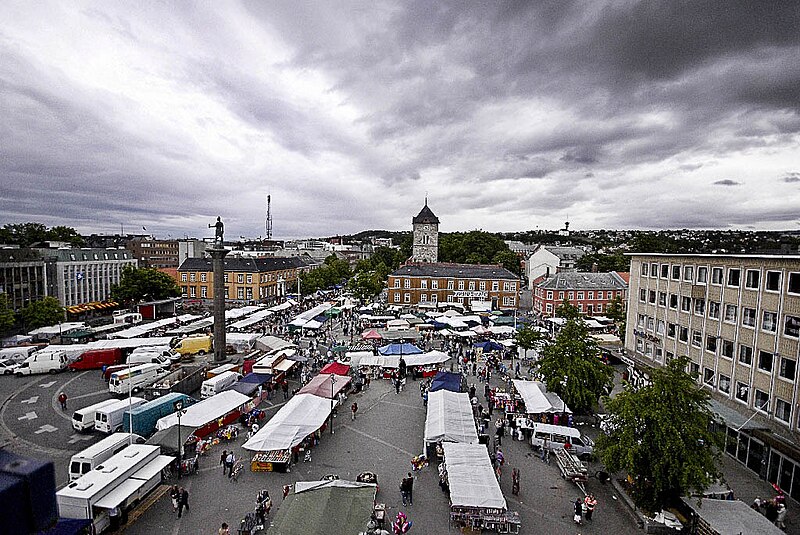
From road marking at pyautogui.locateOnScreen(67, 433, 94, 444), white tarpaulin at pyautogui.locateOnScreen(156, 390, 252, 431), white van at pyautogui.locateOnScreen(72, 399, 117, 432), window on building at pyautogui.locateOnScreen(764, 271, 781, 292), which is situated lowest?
road marking at pyautogui.locateOnScreen(67, 433, 94, 444)

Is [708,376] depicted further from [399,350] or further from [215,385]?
[215,385]

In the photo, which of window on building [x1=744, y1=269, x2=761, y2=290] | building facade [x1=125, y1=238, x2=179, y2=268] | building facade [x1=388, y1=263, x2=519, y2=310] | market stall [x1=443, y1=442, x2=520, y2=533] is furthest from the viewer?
building facade [x1=125, y1=238, x2=179, y2=268]

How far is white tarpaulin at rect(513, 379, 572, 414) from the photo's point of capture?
24.8 metres

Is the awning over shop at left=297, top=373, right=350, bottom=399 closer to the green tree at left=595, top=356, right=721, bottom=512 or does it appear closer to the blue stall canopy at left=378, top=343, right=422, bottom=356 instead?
the blue stall canopy at left=378, top=343, right=422, bottom=356

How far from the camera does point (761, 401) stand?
21.7 metres

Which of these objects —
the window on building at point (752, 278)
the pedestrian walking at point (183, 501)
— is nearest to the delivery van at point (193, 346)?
the pedestrian walking at point (183, 501)

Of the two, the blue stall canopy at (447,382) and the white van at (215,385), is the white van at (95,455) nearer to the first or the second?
the white van at (215,385)

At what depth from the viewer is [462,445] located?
19.8 metres

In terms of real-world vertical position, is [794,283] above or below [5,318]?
above

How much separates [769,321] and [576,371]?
9.30 m

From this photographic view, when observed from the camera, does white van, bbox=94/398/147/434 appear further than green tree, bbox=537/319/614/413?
No

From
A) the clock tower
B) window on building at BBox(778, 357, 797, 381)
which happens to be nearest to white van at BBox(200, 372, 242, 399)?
window on building at BBox(778, 357, 797, 381)

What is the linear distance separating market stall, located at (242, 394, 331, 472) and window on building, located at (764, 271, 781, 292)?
22.6 meters

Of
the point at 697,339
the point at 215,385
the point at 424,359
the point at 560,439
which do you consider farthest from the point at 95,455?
the point at 697,339
